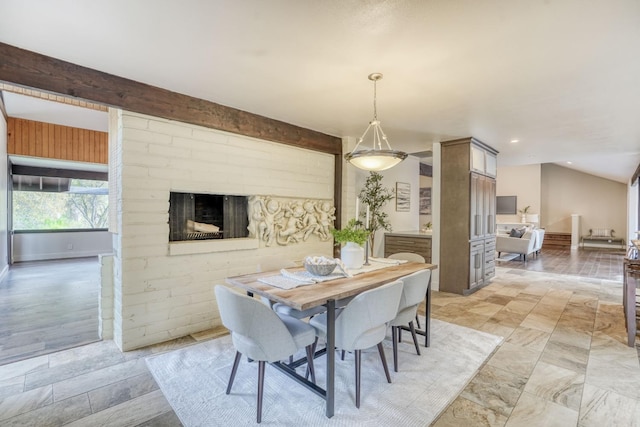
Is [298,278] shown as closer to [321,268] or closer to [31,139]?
[321,268]

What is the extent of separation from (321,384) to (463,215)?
354cm

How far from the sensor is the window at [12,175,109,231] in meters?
7.14

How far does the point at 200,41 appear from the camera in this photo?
2045mm

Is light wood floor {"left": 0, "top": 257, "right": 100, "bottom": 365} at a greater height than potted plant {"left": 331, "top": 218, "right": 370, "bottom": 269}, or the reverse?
potted plant {"left": 331, "top": 218, "right": 370, "bottom": 269}

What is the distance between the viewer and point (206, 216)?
3.61 m

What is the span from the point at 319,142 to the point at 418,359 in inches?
121

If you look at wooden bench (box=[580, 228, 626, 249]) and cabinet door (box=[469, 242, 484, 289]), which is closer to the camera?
cabinet door (box=[469, 242, 484, 289])

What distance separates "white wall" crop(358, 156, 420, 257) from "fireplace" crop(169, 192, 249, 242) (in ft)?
7.33

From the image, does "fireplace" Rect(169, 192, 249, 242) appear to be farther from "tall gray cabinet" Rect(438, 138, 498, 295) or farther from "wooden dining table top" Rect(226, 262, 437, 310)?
"tall gray cabinet" Rect(438, 138, 498, 295)

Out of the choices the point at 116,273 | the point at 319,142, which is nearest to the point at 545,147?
the point at 319,142

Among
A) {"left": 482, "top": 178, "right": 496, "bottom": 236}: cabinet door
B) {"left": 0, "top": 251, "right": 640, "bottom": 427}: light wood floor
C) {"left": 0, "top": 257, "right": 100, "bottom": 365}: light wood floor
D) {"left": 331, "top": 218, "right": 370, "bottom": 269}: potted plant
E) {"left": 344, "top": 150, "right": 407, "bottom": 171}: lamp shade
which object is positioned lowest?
{"left": 0, "top": 251, "right": 640, "bottom": 427}: light wood floor

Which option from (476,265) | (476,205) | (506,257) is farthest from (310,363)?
(506,257)

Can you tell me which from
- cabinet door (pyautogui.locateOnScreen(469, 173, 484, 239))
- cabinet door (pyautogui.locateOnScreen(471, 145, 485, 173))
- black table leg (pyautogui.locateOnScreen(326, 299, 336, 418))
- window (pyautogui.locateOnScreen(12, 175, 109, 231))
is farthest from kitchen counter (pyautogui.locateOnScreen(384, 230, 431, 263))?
window (pyautogui.locateOnScreen(12, 175, 109, 231))

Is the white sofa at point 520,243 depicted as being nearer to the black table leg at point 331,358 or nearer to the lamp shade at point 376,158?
the lamp shade at point 376,158
